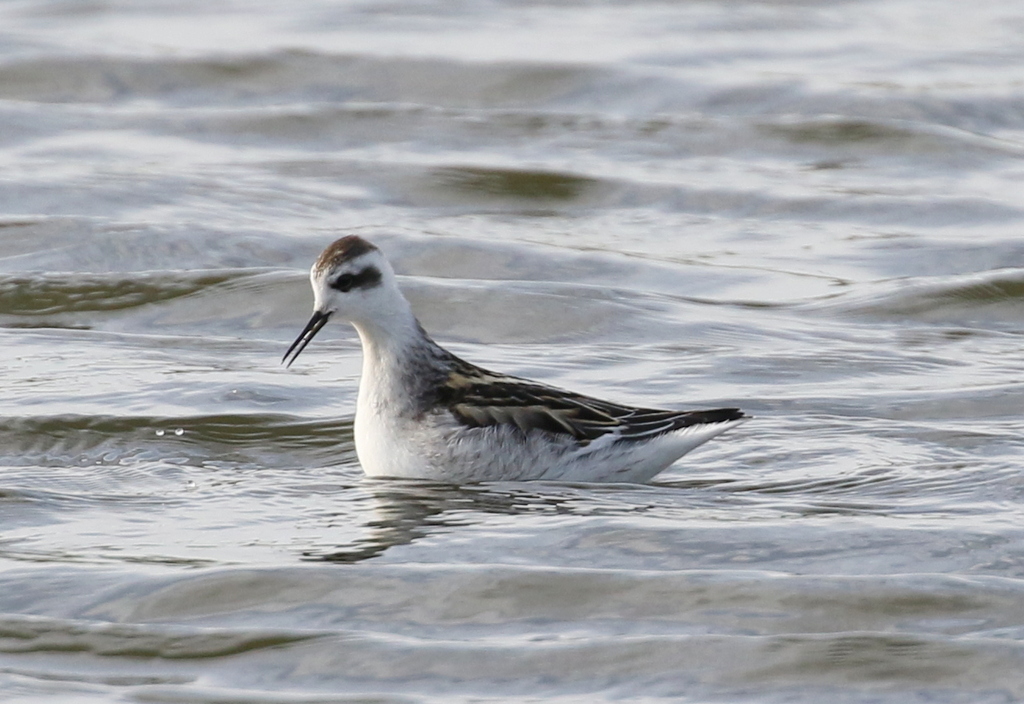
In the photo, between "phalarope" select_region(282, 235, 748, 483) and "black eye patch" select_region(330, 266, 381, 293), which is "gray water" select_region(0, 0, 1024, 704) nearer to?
"phalarope" select_region(282, 235, 748, 483)

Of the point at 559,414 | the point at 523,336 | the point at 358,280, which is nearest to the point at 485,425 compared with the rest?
the point at 559,414

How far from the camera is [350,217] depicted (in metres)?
15.7

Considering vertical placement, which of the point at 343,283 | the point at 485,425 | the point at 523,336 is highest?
the point at 343,283

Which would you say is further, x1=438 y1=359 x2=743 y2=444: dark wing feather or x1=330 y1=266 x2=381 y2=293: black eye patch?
x1=330 y1=266 x2=381 y2=293: black eye patch

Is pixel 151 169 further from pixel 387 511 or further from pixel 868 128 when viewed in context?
pixel 387 511

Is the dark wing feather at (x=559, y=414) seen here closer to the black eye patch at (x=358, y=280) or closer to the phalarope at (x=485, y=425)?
the phalarope at (x=485, y=425)

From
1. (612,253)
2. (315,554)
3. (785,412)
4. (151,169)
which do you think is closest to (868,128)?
(612,253)

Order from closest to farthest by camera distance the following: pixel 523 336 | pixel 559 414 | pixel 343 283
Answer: pixel 559 414 → pixel 343 283 → pixel 523 336

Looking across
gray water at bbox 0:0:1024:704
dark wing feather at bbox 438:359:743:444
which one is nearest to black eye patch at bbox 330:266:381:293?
dark wing feather at bbox 438:359:743:444

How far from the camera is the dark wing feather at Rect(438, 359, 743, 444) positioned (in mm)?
9625

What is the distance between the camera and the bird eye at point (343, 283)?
994 cm

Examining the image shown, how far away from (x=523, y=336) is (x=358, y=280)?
3062 mm

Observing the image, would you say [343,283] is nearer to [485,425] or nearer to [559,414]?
[485,425]

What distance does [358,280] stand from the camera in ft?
32.9
